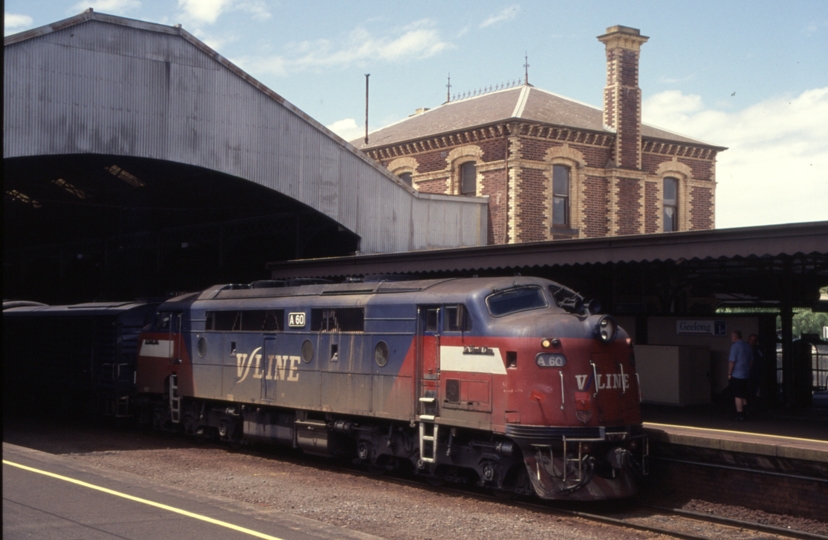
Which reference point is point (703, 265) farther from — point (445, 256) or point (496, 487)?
point (496, 487)

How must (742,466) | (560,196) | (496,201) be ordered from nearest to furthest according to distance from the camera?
(742,466) → (496,201) → (560,196)

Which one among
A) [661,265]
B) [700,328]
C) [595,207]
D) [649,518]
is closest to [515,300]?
[649,518]

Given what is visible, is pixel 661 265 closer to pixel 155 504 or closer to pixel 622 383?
pixel 622 383

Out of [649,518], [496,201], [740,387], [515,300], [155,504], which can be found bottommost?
[649,518]

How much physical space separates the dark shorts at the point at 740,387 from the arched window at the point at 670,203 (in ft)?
65.0

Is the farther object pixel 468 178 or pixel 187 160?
pixel 468 178

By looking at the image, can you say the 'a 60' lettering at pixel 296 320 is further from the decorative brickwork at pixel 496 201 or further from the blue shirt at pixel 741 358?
the decorative brickwork at pixel 496 201

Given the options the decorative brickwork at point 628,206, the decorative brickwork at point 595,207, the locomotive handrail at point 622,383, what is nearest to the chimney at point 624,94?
the decorative brickwork at point 628,206

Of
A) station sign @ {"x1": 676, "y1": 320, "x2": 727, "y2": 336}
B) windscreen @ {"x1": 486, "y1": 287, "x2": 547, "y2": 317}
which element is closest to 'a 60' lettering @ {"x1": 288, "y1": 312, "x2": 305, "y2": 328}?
windscreen @ {"x1": 486, "y1": 287, "x2": 547, "y2": 317}

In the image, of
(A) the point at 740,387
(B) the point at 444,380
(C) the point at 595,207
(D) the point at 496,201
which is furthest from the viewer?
(C) the point at 595,207

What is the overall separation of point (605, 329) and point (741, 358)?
5312mm

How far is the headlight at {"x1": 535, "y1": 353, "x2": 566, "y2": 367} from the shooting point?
448 inches

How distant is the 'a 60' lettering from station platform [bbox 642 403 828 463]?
20.1ft

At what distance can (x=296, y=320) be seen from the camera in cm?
1520
